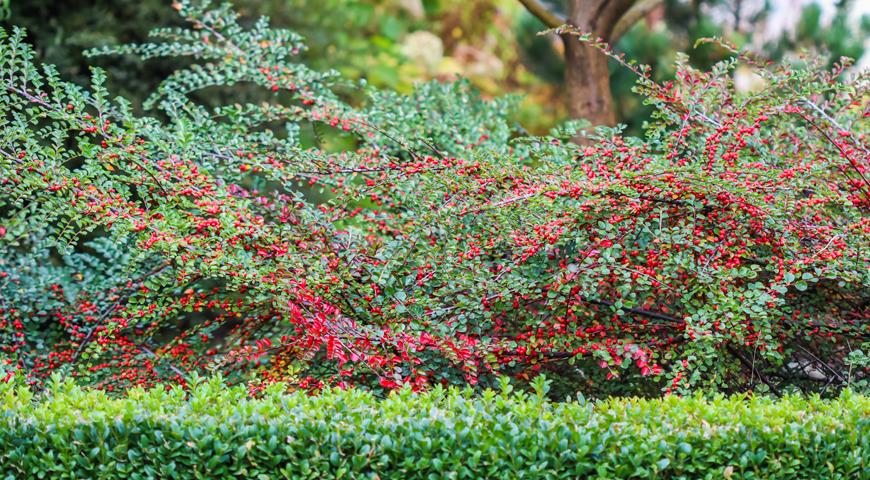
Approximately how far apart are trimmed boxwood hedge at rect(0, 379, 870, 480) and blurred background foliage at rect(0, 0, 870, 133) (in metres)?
2.72

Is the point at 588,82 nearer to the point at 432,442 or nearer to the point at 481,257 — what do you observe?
the point at 481,257

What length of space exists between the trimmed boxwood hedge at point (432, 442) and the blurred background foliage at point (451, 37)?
8.92 ft

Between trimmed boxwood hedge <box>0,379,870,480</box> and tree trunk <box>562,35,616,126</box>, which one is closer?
trimmed boxwood hedge <box>0,379,870,480</box>

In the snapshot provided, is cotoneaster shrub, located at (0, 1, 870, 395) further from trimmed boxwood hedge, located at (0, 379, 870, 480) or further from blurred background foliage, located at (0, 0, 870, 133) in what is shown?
blurred background foliage, located at (0, 0, 870, 133)

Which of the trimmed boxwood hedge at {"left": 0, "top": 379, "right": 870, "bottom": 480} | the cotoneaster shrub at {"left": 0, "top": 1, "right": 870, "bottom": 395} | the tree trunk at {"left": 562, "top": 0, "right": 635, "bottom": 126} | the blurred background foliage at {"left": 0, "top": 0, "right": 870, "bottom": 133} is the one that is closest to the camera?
the trimmed boxwood hedge at {"left": 0, "top": 379, "right": 870, "bottom": 480}

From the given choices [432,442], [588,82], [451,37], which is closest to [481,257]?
[432,442]

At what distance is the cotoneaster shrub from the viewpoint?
3.17 metres

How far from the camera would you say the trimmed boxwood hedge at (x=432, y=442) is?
2.46 m

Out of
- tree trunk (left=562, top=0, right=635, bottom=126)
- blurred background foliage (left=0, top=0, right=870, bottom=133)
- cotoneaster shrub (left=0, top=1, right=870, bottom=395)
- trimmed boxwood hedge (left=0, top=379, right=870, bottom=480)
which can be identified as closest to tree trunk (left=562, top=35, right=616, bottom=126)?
tree trunk (left=562, top=0, right=635, bottom=126)

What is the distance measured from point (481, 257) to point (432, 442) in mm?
1286

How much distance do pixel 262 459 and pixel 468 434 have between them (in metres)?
0.59

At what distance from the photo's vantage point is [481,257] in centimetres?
362

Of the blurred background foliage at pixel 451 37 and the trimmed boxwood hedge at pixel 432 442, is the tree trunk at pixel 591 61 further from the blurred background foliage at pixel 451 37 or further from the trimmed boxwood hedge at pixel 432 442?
the trimmed boxwood hedge at pixel 432 442

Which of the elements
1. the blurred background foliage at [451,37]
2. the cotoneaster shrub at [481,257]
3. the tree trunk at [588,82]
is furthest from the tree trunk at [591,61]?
the cotoneaster shrub at [481,257]
